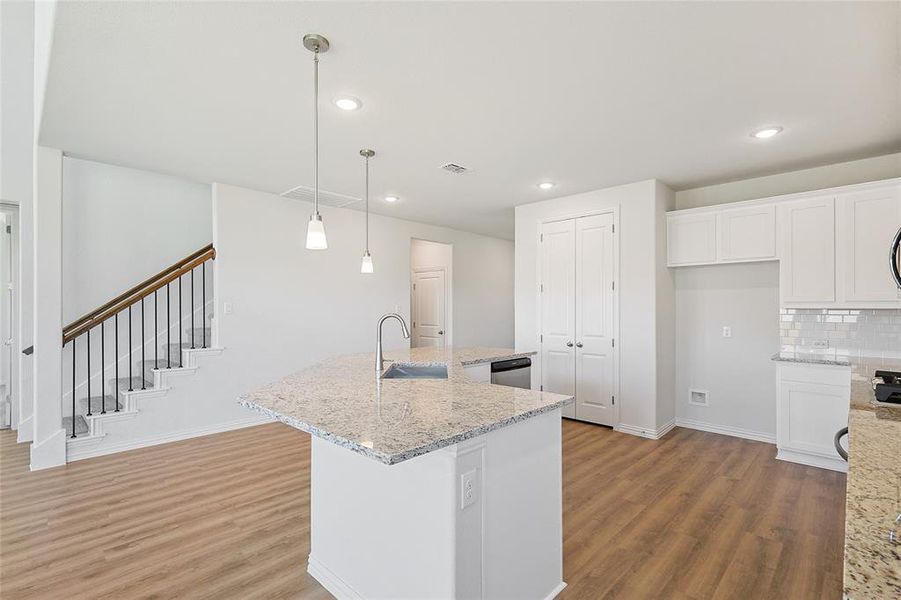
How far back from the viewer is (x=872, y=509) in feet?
2.63

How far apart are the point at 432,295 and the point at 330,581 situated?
554 cm

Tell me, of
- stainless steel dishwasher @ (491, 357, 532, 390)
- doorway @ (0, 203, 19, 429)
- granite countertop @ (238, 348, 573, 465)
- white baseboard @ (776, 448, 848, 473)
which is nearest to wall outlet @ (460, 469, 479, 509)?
granite countertop @ (238, 348, 573, 465)

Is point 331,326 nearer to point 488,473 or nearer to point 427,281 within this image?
point 427,281

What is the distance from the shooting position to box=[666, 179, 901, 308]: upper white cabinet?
337cm

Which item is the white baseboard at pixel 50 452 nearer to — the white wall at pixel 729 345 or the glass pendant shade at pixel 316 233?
the glass pendant shade at pixel 316 233

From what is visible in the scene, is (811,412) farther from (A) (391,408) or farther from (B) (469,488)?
(A) (391,408)

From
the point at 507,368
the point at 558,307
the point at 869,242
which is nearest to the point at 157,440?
the point at 507,368

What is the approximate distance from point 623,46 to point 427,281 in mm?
5586

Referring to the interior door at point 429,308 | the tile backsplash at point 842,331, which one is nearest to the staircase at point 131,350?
the interior door at point 429,308

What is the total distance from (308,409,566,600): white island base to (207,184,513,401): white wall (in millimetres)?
2953

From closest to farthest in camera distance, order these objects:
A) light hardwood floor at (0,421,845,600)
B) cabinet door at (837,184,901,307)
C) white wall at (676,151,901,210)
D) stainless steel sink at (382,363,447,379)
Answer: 1. light hardwood floor at (0,421,845,600)
2. stainless steel sink at (382,363,447,379)
3. cabinet door at (837,184,901,307)
4. white wall at (676,151,901,210)

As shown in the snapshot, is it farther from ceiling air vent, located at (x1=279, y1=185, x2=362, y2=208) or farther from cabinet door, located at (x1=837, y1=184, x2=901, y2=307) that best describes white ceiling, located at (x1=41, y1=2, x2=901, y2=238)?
ceiling air vent, located at (x1=279, y1=185, x2=362, y2=208)

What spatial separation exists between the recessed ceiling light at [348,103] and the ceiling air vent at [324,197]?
199cm

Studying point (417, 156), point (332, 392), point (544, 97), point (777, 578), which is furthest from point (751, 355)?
point (332, 392)
